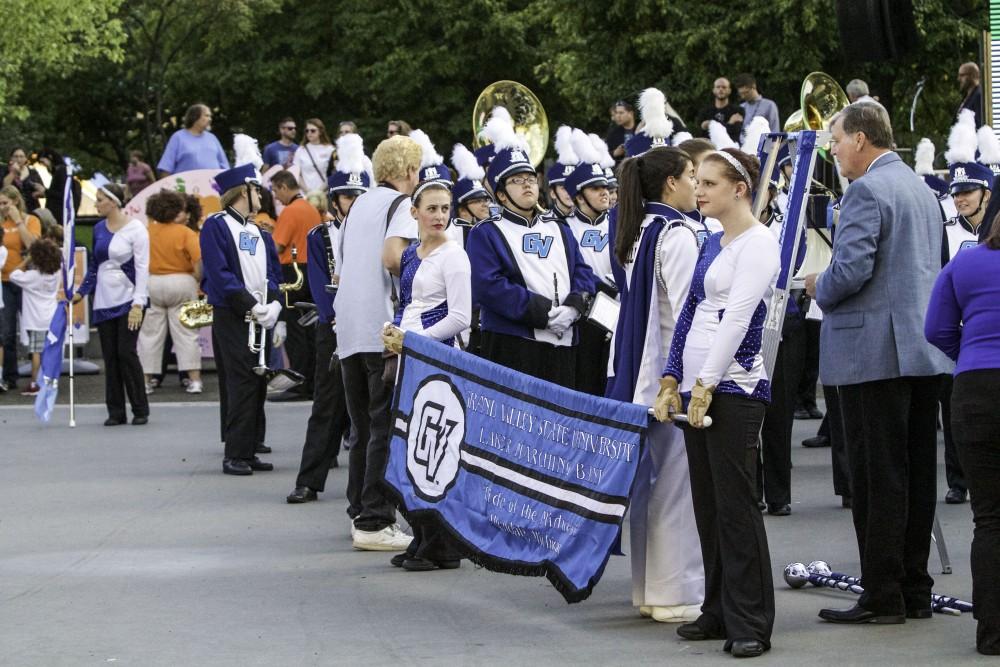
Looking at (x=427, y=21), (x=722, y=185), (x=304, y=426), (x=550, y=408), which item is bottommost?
(x=304, y=426)

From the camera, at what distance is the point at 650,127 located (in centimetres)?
1275

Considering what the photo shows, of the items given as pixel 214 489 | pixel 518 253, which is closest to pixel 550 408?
pixel 518 253

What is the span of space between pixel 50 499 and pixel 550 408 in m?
5.31

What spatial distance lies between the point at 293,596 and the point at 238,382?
4.40 meters

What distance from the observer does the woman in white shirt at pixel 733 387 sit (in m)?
6.74

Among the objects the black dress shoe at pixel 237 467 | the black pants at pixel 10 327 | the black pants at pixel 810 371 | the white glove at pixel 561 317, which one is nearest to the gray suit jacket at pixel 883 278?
the white glove at pixel 561 317

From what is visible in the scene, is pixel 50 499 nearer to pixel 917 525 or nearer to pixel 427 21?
pixel 917 525

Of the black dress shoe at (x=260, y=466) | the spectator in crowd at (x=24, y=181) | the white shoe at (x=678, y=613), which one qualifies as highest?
the spectator in crowd at (x=24, y=181)

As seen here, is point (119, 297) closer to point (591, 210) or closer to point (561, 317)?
point (591, 210)

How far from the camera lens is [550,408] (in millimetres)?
7637

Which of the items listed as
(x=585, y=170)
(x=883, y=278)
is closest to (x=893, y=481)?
(x=883, y=278)

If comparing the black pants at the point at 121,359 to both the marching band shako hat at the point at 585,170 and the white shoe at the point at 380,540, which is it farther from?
the white shoe at the point at 380,540

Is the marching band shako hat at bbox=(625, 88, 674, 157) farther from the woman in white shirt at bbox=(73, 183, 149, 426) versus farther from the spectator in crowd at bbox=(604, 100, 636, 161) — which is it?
the spectator in crowd at bbox=(604, 100, 636, 161)

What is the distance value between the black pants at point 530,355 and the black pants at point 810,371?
14.7 ft
